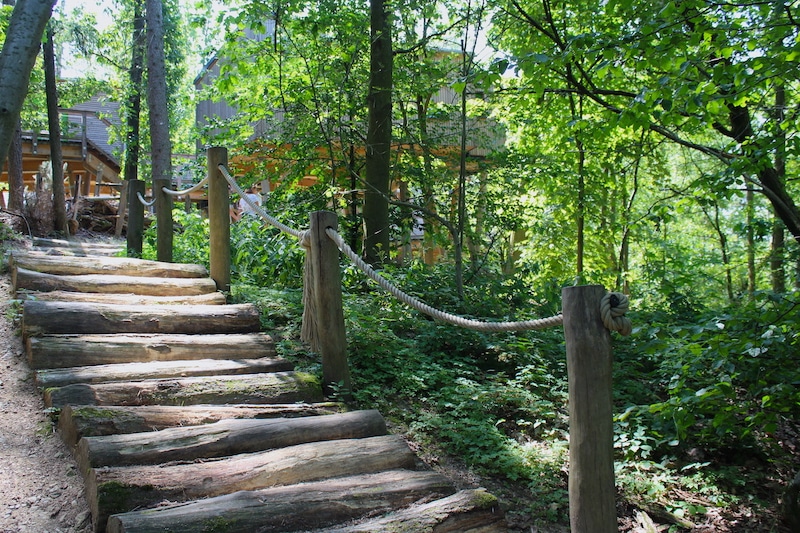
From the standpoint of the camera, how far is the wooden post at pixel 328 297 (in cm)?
435

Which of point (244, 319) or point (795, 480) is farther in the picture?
point (244, 319)

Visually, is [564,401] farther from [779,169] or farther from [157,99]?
[157,99]

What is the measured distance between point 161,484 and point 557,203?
34.2ft

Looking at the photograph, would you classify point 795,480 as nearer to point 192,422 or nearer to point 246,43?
point 192,422

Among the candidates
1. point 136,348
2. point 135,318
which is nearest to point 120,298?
point 135,318

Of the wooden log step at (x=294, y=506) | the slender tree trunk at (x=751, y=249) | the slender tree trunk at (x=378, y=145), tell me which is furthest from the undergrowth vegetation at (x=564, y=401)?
the slender tree trunk at (x=751, y=249)

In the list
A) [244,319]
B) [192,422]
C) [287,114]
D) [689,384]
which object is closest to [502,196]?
[287,114]

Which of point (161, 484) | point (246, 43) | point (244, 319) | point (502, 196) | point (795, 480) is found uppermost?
point (246, 43)

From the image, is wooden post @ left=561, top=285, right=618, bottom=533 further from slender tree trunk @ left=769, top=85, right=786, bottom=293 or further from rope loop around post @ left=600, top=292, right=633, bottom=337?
slender tree trunk @ left=769, top=85, right=786, bottom=293

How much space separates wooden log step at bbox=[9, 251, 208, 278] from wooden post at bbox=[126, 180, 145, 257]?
2.33m

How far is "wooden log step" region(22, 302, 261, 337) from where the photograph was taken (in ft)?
15.3

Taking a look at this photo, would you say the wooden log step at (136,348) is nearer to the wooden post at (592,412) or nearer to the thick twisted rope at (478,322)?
the thick twisted rope at (478,322)

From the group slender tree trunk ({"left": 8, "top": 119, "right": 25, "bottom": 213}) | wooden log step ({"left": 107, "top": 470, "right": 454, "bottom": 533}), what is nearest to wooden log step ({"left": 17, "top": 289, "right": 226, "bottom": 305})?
wooden log step ({"left": 107, "top": 470, "right": 454, "bottom": 533})

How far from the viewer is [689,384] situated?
5.84 meters
